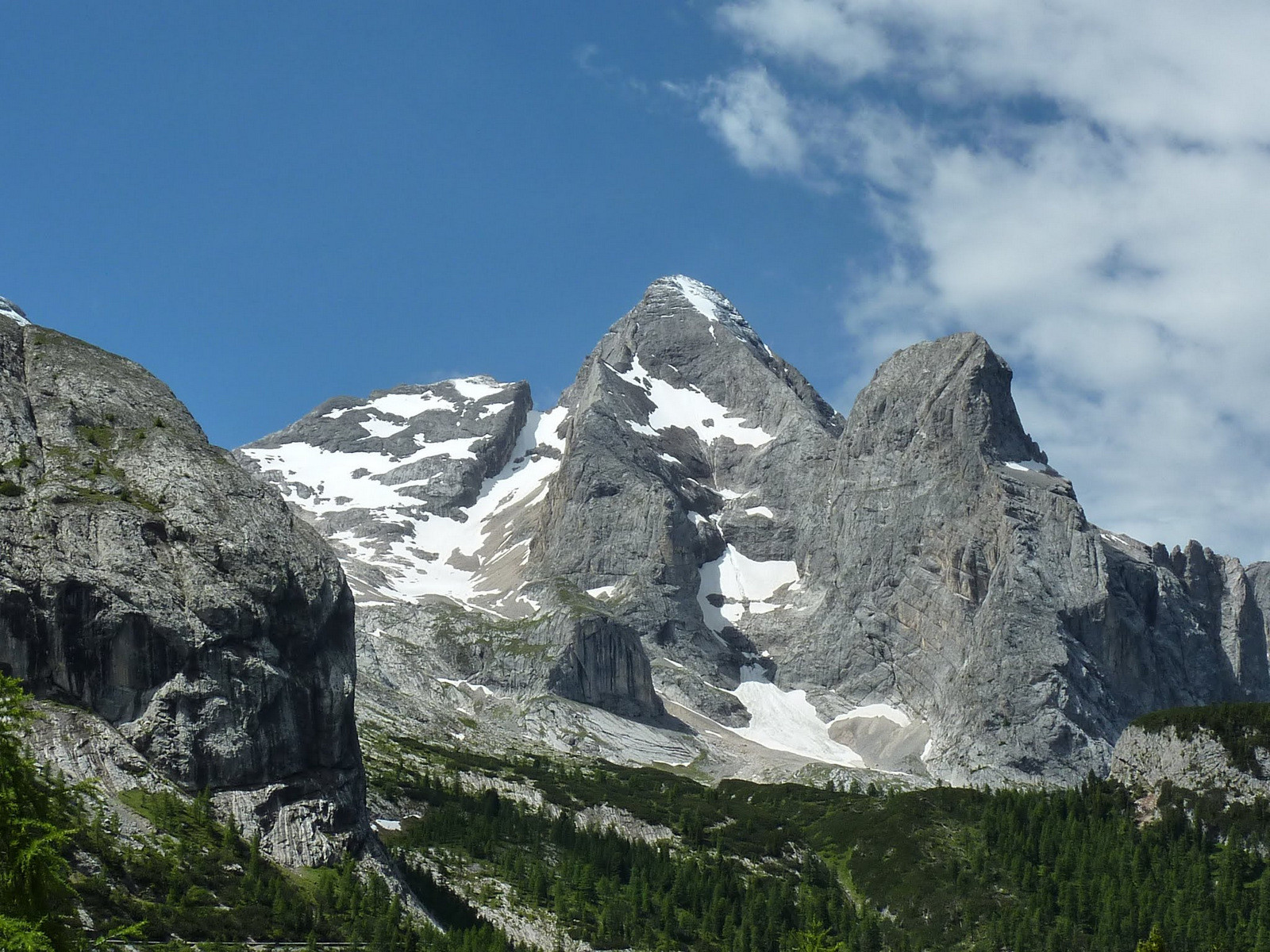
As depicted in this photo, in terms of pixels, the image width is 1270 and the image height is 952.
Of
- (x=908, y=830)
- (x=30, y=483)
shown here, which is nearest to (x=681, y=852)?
(x=908, y=830)

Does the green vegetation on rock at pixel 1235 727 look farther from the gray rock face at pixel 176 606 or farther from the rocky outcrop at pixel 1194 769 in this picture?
the gray rock face at pixel 176 606

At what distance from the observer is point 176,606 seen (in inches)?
4722

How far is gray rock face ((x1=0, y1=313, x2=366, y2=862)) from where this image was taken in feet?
378

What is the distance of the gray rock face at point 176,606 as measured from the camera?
115188 mm

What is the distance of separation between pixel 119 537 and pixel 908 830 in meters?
120

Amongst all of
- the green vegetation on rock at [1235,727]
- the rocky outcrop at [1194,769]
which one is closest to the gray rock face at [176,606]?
the rocky outcrop at [1194,769]

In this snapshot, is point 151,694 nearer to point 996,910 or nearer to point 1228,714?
point 996,910

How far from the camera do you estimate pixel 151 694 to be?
116562mm

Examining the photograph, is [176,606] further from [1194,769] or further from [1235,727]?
[1235,727]

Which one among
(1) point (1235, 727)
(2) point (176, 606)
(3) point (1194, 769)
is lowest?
(2) point (176, 606)

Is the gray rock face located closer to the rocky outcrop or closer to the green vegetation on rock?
the rocky outcrop

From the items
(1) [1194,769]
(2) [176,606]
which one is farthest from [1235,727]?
(2) [176,606]

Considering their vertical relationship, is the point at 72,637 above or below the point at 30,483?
below

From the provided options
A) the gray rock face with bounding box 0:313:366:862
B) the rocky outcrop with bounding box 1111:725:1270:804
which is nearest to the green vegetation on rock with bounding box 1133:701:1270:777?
the rocky outcrop with bounding box 1111:725:1270:804
